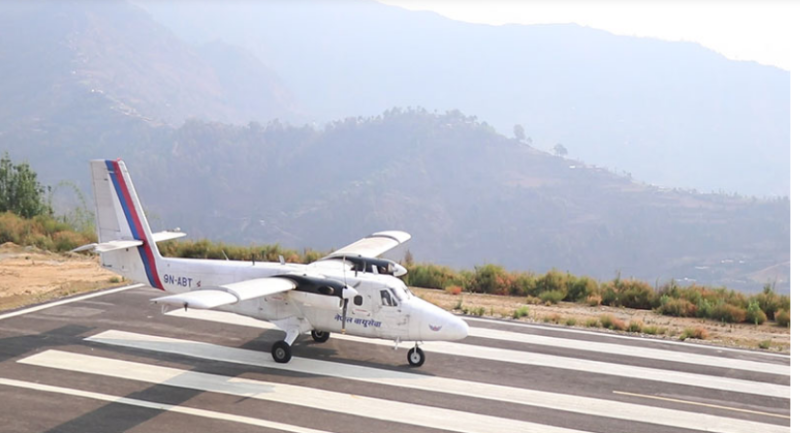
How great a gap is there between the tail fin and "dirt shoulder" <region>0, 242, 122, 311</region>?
4.26 meters

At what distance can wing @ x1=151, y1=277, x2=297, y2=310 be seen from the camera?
516 inches

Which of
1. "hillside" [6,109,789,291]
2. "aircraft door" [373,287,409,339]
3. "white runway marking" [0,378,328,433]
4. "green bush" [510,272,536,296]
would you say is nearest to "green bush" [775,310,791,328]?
"green bush" [510,272,536,296]

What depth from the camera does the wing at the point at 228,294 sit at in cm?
1310

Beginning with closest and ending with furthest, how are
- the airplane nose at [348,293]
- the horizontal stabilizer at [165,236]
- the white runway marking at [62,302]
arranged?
the airplane nose at [348,293] → the horizontal stabilizer at [165,236] → the white runway marking at [62,302]

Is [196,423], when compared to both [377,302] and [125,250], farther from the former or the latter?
[125,250]

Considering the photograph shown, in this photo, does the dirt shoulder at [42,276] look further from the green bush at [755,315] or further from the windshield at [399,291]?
the green bush at [755,315]

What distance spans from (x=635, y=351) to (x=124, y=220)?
45.3ft

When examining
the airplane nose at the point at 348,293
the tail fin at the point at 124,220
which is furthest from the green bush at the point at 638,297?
the tail fin at the point at 124,220

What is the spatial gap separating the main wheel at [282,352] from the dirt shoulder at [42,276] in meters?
8.89

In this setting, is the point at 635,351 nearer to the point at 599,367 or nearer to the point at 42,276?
the point at 599,367

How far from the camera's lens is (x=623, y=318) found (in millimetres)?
22453

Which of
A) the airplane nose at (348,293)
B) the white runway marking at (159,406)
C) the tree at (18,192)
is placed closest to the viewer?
the white runway marking at (159,406)

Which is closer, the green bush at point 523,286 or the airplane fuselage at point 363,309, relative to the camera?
the airplane fuselage at point 363,309

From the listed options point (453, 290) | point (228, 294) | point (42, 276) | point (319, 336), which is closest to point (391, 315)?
point (319, 336)
